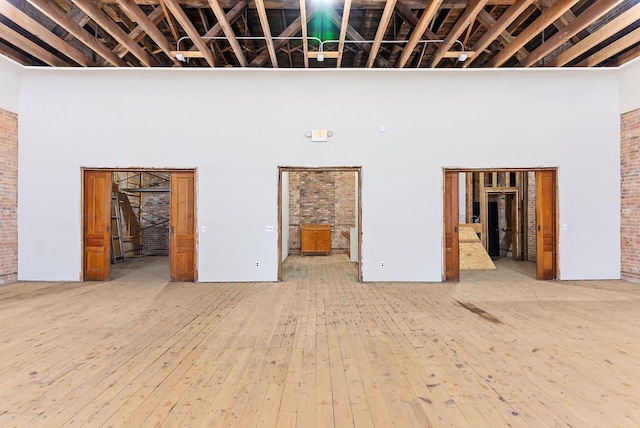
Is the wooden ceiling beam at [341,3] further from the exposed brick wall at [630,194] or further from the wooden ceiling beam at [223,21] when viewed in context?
the exposed brick wall at [630,194]

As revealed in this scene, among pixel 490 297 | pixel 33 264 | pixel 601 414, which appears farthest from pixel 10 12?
pixel 490 297

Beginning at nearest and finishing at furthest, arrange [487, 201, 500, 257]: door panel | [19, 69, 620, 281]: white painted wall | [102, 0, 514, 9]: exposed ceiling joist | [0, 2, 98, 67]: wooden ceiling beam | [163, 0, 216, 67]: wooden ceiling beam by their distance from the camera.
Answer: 1. [163, 0, 216, 67]: wooden ceiling beam
2. [0, 2, 98, 67]: wooden ceiling beam
3. [102, 0, 514, 9]: exposed ceiling joist
4. [19, 69, 620, 281]: white painted wall
5. [487, 201, 500, 257]: door panel

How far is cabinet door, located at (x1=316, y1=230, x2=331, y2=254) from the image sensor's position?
11.3m

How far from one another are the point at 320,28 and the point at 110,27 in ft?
10.9

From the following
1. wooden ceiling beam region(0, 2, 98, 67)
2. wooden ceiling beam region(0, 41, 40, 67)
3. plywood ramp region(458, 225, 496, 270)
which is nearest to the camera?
wooden ceiling beam region(0, 2, 98, 67)

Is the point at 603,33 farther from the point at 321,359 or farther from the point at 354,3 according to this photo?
the point at 321,359

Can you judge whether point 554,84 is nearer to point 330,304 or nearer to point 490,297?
point 490,297

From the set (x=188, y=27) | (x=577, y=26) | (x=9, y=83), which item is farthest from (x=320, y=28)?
(x=9, y=83)

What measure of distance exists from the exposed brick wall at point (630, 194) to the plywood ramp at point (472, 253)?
2.38 metres

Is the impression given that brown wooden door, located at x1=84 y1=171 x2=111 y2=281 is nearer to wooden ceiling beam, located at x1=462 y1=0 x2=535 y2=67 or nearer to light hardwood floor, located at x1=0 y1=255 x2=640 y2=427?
light hardwood floor, located at x1=0 y1=255 x2=640 y2=427

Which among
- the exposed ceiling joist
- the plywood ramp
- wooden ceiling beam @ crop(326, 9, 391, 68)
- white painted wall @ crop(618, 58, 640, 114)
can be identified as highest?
the exposed ceiling joist

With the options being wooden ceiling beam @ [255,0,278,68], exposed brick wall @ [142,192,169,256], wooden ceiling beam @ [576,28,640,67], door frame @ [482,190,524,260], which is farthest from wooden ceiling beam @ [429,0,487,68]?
exposed brick wall @ [142,192,169,256]

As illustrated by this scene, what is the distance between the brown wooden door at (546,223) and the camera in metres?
6.59

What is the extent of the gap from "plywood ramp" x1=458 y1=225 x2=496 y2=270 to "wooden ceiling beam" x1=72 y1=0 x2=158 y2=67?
25.4 ft
